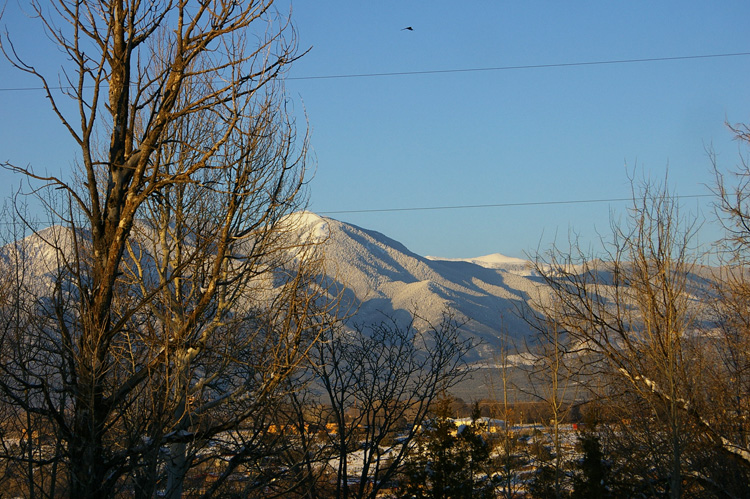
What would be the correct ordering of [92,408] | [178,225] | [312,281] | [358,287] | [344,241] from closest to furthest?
[92,408] < [312,281] < [178,225] < [358,287] < [344,241]

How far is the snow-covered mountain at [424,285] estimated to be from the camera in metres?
113

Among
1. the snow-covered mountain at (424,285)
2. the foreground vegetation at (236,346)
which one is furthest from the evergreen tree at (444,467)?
the snow-covered mountain at (424,285)

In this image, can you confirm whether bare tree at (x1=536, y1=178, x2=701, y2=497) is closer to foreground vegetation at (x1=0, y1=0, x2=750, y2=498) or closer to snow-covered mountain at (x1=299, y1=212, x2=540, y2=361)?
foreground vegetation at (x1=0, y1=0, x2=750, y2=498)

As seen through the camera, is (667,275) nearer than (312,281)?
No

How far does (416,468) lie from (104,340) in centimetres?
1363

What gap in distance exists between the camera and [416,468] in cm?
1788

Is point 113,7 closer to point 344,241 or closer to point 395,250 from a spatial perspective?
point 344,241

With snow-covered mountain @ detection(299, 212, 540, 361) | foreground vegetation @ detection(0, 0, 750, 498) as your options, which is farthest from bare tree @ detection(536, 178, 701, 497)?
snow-covered mountain @ detection(299, 212, 540, 361)

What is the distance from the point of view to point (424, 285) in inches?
5138

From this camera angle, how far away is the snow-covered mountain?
11294 cm

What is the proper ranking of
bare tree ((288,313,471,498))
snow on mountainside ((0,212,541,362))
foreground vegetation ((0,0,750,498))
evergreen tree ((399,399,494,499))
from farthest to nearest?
snow on mountainside ((0,212,541,362)), evergreen tree ((399,399,494,499)), bare tree ((288,313,471,498)), foreground vegetation ((0,0,750,498))

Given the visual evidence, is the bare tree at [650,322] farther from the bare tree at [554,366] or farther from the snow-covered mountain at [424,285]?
the snow-covered mountain at [424,285]

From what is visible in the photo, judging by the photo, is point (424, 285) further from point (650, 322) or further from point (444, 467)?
point (650, 322)

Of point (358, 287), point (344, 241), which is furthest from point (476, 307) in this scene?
point (344, 241)
